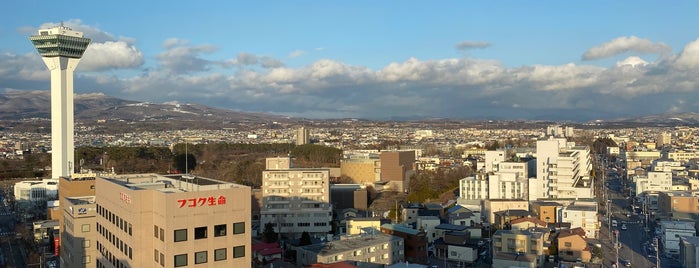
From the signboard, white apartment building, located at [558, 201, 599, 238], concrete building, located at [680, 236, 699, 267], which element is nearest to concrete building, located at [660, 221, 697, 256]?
concrete building, located at [680, 236, 699, 267]

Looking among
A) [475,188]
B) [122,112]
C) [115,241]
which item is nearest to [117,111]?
[122,112]

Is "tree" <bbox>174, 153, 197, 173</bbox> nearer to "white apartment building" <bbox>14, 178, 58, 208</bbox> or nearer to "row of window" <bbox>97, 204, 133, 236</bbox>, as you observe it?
"white apartment building" <bbox>14, 178, 58, 208</bbox>

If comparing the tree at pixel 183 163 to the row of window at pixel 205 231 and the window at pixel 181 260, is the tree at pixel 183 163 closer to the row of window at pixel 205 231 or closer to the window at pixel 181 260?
the row of window at pixel 205 231

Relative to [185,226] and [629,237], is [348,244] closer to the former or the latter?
[185,226]

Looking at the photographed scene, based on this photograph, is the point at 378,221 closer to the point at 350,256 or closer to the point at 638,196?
the point at 350,256

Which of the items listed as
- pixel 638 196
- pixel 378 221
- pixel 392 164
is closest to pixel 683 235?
pixel 378 221

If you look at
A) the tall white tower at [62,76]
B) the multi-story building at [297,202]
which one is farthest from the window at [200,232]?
the tall white tower at [62,76]
